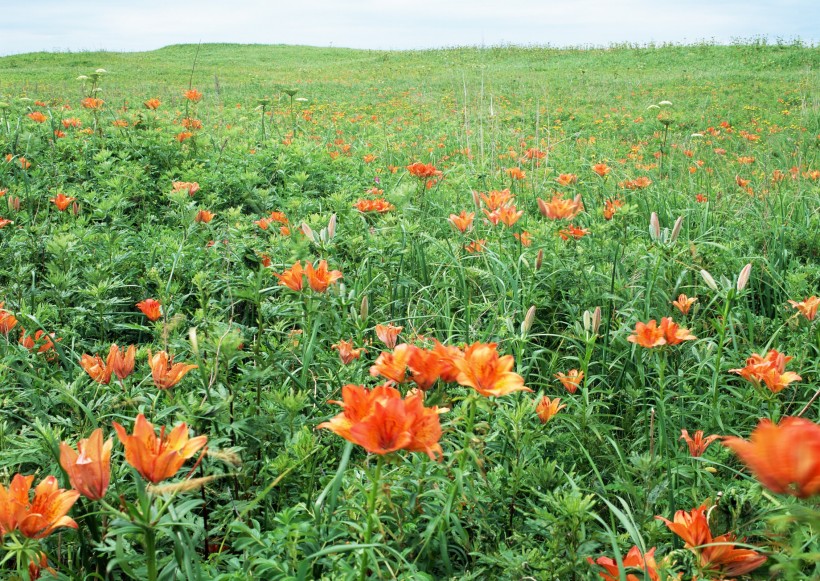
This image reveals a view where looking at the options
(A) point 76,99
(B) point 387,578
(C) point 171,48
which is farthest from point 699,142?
(C) point 171,48

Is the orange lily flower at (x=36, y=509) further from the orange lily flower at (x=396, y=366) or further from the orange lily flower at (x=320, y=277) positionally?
the orange lily flower at (x=320, y=277)

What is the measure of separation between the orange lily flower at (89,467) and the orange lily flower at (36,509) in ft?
0.12

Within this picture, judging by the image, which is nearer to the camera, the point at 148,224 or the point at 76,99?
the point at 148,224

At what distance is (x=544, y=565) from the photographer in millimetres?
1168

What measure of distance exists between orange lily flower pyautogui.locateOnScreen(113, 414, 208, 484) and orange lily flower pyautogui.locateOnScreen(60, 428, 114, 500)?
4 centimetres

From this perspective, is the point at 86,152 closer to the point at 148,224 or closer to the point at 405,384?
the point at 148,224

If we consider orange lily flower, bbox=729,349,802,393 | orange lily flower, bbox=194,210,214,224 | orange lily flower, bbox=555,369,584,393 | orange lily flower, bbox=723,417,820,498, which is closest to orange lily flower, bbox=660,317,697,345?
orange lily flower, bbox=729,349,802,393

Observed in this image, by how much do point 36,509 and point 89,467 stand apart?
18 centimetres

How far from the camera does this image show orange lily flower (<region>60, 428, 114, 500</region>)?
2.99ft

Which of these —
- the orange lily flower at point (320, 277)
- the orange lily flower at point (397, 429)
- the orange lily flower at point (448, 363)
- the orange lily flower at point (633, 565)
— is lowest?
the orange lily flower at point (633, 565)

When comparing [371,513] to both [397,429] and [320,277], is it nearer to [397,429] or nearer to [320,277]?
[397,429]

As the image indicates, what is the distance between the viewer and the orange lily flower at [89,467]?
91cm

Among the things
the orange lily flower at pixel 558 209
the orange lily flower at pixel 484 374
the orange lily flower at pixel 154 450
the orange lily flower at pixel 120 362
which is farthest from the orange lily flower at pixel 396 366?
the orange lily flower at pixel 558 209

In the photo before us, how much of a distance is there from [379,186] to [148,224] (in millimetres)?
1570
